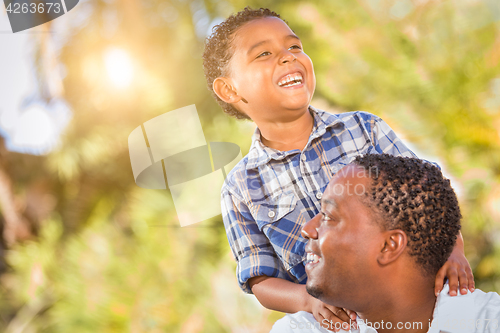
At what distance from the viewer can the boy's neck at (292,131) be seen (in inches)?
22.0

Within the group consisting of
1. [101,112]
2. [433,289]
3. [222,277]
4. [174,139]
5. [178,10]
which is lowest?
[433,289]

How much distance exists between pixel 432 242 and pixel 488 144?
1.15 ft

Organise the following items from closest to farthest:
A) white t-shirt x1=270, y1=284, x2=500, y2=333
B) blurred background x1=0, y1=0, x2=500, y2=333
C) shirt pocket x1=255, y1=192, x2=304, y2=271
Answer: white t-shirt x1=270, y1=284, x2=500, y2=333, shirt pocket x1=255, y1=192, x2=304, y2=271, blurred background x1=0, y1=0, x2=500, y2=333

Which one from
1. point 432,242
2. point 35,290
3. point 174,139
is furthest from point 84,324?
point 432,242

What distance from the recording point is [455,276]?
395 mm

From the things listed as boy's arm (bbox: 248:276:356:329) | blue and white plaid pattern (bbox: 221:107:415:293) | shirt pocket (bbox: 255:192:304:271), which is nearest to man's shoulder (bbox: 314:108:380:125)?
blue and white plaid pattern (bbox: 221:107:415:293)

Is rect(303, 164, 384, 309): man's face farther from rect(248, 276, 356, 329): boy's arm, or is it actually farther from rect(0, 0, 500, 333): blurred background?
rect(0, 0, 500, 333): blurred background

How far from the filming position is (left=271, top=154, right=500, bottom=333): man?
37 centimetres

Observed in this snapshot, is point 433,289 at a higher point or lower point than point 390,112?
lower

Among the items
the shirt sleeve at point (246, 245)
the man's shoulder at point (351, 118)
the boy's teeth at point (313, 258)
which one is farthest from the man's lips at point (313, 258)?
the man's shoulder at point (351, 118)

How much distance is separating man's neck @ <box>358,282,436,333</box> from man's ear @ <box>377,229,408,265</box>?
39 mm

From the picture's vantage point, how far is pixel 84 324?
Answer: 2.27 feet

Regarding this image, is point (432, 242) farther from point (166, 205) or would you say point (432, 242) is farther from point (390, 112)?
point (166, 205)

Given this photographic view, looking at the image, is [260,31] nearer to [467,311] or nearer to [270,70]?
[270,70]
